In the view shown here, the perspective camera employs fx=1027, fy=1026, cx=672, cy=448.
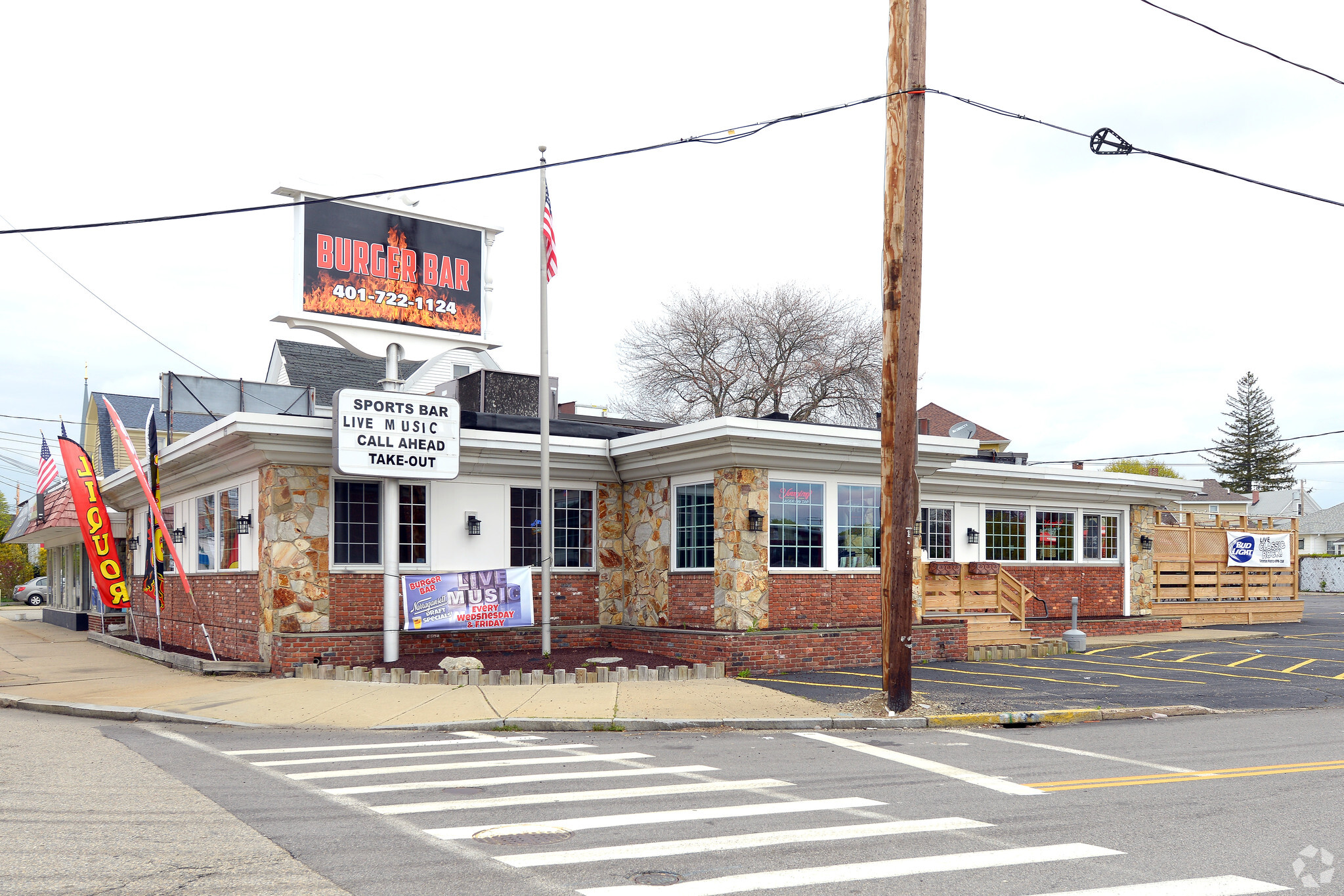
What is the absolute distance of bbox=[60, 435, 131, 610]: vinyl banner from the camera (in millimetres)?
21062

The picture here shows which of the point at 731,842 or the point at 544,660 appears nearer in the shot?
the point at 731,842

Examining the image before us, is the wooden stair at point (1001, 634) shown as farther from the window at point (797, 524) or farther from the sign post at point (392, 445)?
the sign post at point (392, 445)

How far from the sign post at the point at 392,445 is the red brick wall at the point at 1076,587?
13.8 m

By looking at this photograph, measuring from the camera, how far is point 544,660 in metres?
16.8

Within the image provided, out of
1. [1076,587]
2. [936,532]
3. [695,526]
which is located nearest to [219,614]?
[695,526]

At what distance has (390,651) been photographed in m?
16.8

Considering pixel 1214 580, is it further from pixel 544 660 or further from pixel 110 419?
pixel 110 419

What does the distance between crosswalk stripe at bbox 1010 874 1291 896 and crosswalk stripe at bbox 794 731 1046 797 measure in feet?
8.54

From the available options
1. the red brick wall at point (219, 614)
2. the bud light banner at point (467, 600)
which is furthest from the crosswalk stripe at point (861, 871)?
the red brick wall at point (219, 614)

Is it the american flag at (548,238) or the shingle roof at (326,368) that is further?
the shingle roof at (326,368)

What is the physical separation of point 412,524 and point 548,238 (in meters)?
5.52

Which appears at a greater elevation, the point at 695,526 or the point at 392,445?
the point at 392,445

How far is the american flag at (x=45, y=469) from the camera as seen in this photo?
2728 centimetres

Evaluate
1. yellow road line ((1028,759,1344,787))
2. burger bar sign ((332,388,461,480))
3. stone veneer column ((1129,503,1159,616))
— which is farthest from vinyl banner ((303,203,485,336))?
stone veneer column ((1129,503,1159,616))
